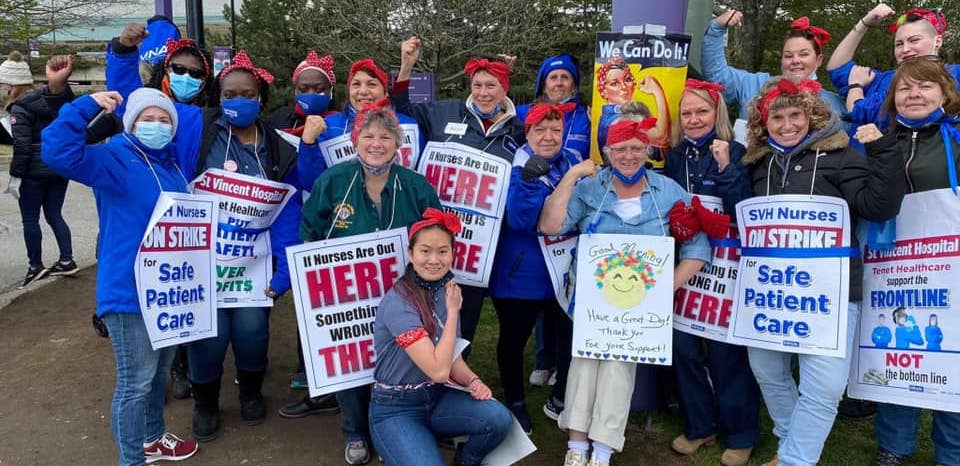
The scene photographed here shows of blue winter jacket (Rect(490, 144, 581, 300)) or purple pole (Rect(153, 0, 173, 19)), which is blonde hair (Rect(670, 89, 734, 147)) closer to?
blue winter jacket (Rect(490, 144, 581, 300))

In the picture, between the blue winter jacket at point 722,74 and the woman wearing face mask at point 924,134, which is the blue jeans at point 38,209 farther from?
the woman wearing face mask at point 924,134

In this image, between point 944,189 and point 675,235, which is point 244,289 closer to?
point 675,235

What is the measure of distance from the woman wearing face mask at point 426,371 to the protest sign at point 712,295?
119cm

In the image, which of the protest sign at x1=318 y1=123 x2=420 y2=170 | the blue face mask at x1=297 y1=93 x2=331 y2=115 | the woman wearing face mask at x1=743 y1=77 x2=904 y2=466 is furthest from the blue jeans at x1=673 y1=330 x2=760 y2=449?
the blue face mask at x1=297 y1=93 x2=331 y2=115

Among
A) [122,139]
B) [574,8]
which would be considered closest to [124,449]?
[122,139]

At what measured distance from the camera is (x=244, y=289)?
4.29 meters

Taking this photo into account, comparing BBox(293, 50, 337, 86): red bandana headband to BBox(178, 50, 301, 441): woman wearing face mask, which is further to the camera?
BBox(293, 50, 337, 86): red bandana headband

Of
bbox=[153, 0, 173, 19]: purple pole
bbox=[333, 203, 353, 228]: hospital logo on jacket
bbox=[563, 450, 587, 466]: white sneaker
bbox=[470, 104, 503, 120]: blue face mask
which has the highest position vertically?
bbox=[153, 0, 173, 19]: purple pole

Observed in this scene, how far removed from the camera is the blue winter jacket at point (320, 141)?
429cm

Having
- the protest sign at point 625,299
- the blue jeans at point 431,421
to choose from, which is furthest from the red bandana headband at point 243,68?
the protest sign at point 625,299

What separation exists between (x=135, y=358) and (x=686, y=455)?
309 centimetres

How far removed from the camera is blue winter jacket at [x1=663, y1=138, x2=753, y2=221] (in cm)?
378

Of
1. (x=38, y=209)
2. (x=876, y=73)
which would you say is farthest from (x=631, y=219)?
(x=38, y=209)

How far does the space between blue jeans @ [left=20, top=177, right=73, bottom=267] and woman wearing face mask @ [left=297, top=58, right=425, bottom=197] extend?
497 cm
